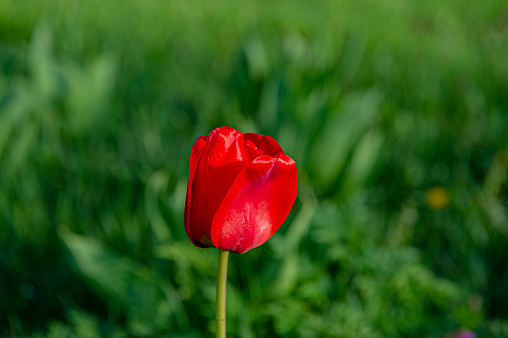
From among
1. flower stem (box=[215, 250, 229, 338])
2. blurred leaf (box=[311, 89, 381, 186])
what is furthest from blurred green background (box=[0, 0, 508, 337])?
flower stem (box=[215, 250, 229, 338])

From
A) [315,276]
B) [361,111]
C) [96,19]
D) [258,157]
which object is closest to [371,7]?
[96,19]

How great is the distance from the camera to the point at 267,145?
1.91 feet

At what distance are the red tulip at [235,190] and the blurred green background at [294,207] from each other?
0.52 m

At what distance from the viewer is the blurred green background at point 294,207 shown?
42.9 inches

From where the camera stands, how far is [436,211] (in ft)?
5.41

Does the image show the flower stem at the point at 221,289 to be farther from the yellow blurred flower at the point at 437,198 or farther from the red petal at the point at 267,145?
the yellow blurred flower at the point at 437,198

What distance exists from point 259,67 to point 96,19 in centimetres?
153

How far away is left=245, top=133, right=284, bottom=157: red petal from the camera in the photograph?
567 mm

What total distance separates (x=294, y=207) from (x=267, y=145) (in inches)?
37.6

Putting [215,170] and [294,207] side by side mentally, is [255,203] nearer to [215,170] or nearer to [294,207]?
[215,170]

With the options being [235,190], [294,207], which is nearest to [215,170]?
[235,190]

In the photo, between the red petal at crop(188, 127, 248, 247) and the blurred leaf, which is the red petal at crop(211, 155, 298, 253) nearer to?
the red petal at crop(188, 127, 248, 247)

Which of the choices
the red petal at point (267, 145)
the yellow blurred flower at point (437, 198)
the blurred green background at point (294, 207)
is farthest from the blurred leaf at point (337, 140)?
the red petal at point (267, 145)

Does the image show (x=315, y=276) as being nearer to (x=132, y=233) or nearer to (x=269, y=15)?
(x=132, y=233)
